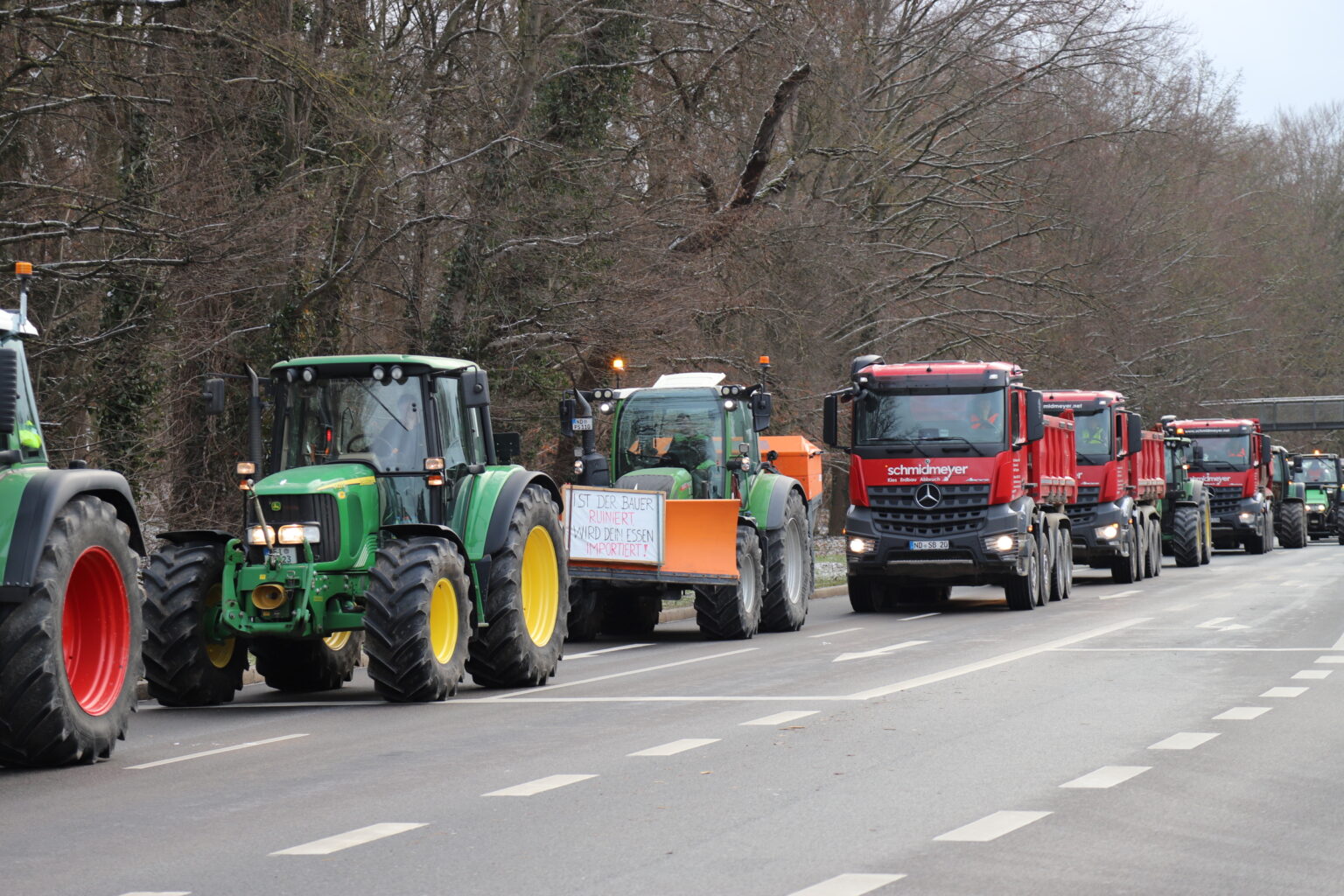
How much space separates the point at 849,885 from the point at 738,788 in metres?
2.37

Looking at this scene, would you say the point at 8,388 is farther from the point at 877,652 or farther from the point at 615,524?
the point at 877,652

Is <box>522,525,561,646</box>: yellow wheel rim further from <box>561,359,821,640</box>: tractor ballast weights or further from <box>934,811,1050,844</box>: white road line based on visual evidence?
<box>934,811,1050,844</box>: white road line

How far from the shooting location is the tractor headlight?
13.0 m

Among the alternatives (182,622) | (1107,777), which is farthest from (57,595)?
(1107,777)

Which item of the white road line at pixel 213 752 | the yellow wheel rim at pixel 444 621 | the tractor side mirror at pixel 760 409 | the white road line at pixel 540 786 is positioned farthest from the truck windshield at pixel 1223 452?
the white road line at pixel 540 786

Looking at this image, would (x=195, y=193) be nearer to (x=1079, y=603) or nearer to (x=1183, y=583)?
(x=1079, y=603)

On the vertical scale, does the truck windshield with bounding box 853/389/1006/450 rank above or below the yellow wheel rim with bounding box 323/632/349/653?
above

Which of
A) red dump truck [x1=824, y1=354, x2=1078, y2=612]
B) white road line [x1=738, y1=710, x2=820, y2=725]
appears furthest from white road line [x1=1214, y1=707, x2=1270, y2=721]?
red dump truck [x1=824, y1=354, x2=1078, y2=612]

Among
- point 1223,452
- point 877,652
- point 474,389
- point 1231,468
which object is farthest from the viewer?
point 1223,452

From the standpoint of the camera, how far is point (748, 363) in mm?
31844

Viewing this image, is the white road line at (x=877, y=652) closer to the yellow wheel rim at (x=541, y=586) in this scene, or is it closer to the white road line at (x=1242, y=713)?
the yellow wheel rim at (x=541, y=586)

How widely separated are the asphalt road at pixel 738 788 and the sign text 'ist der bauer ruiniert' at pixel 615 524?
222cm

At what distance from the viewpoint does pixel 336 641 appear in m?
14.7

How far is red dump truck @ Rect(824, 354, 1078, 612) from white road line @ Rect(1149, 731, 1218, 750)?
1282cm
